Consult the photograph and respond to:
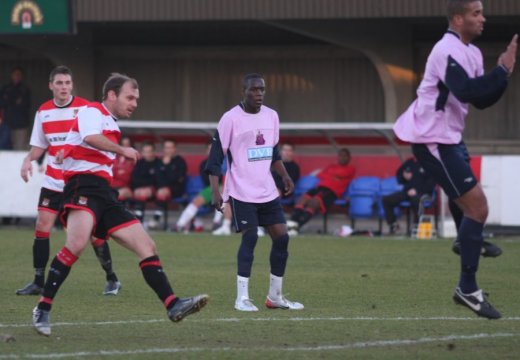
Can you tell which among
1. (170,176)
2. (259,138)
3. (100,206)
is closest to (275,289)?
(259,138)

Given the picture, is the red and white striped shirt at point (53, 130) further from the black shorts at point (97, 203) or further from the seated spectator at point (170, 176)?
the seated spectator at point (170, 176)

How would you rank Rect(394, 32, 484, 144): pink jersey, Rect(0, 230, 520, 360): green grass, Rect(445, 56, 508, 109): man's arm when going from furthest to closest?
Rect(394, 32, 484, 144): pink jersey
Rect(445, 56, 508, 109): man's arm
Rect(0, 230, 520, 360): green grass

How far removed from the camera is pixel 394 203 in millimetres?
20172

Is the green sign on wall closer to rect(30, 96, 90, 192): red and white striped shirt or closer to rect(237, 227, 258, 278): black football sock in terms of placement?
rect(30, 96, 90, 192): red and white striped shirt

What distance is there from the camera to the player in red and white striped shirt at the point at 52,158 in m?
11.5

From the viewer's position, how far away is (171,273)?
14.0 meters

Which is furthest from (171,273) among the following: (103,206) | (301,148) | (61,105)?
(301,148)

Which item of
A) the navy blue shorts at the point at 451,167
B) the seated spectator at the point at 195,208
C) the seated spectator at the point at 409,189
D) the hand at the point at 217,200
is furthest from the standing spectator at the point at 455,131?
the seated spectator at the point at 195,208

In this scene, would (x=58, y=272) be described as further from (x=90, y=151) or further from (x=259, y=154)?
(x=259, y=154)

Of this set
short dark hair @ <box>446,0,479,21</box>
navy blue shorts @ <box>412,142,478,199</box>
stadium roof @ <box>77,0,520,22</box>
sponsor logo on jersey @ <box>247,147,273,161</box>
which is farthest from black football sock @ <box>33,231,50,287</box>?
stadium roof @ <box>77,0,520,22</box>

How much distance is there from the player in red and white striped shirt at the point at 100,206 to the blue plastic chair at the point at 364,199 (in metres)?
12.2

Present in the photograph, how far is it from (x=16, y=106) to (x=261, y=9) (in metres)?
6.38

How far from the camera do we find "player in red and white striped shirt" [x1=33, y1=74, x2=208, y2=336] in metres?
8.51

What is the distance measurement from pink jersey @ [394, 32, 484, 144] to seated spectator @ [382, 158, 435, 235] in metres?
11.2
